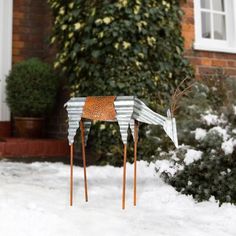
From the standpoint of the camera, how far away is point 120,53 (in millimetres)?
4598

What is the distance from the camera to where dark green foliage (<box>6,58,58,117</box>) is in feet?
17.0

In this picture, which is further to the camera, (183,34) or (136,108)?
(183,34)

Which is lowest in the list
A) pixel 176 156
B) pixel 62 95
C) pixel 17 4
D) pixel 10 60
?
pixel 176 156

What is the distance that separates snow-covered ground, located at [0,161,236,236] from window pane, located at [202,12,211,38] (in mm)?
3081

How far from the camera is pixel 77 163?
498cm

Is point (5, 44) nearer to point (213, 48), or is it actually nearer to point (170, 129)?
point (213, 48)

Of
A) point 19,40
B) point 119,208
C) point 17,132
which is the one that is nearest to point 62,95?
point 17,132

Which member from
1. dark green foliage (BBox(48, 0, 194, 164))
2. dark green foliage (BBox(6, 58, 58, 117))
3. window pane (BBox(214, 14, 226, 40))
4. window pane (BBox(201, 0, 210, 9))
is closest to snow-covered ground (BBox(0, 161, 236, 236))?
dark green foliage (BBox(48, 0, 194, 164))

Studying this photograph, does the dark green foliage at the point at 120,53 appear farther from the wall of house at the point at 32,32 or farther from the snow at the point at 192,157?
the snow at the point at 192,157

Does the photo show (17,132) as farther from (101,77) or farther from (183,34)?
(183,34)

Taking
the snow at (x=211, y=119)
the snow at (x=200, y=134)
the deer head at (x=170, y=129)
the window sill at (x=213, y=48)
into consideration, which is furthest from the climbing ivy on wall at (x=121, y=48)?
the deer head at (x=170, y=129)

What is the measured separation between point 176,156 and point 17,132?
2888 millimetres

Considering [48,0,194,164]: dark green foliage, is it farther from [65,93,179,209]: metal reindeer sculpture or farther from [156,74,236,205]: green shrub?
[65,93,179,209]: metal reindeer sculpture

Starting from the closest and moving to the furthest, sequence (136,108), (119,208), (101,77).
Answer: (136,108) → (119,208) → (101,77)
